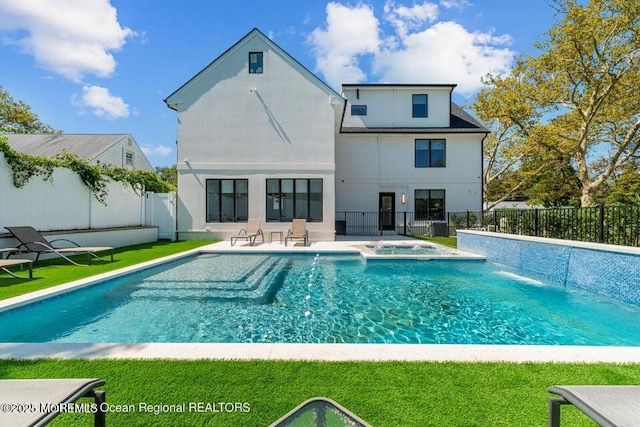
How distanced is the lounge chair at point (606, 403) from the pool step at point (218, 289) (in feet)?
16.5

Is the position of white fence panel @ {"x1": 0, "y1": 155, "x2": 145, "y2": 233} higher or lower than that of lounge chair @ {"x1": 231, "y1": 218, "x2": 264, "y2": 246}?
higher

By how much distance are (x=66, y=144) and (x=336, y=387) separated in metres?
26.8

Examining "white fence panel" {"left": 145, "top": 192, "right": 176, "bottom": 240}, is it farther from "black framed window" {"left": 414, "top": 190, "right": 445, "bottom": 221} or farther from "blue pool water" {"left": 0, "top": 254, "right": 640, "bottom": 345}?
"black framed window" {"left": 414, "top": 190, "right": 445, "bottom": 221}

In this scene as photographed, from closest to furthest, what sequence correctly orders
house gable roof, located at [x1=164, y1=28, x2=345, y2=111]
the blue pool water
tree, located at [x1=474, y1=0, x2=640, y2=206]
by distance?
the blue pool water → tree, located at [x1=474, y1=0, x2=640, y2=206] → house gable roof, located at [x1=164, y1=28, x2=345, y2=111]

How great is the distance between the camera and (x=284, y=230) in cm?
1454

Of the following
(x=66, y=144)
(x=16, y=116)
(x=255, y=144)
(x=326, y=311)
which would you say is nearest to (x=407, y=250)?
(x=326, y=311)

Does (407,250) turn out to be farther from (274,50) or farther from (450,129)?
(274,50)

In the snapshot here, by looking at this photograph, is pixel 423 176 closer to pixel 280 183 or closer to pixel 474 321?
pixel 280 183

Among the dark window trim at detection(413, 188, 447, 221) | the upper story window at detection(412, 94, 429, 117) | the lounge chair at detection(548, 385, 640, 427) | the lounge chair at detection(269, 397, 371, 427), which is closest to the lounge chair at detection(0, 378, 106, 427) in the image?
the lounge chair at detection(269, 397, 371, 427)

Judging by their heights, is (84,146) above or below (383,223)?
above

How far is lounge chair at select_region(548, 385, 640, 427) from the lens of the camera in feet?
4.33

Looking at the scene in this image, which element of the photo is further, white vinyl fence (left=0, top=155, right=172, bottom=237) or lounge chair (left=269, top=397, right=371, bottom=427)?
white vinyl fence (left=0, top=155, right=172, bottom=237)

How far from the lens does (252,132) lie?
47.6ft

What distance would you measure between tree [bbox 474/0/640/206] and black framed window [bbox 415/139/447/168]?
10.9 feet
